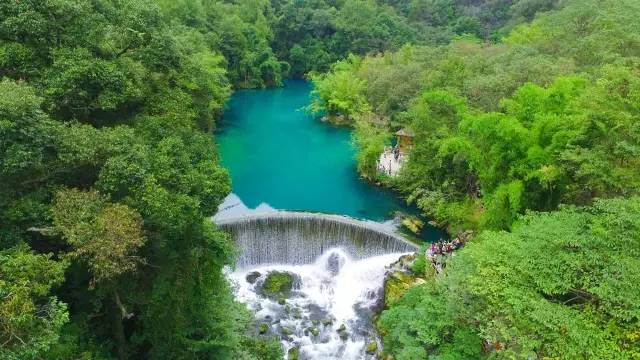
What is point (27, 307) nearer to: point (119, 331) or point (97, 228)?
point (97, 228)

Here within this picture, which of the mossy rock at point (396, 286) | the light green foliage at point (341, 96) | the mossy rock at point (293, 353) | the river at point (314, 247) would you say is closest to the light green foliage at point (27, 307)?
the mossy rock at point (293, 353)

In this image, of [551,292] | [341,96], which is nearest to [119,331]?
[551,292]

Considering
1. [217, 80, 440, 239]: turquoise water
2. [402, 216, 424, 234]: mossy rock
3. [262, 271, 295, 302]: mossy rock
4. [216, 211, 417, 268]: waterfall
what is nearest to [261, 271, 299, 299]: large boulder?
[262, 271, 295, 302]: mossy rock

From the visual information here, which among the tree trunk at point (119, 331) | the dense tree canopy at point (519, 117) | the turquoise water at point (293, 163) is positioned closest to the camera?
the tree trunk at point (119, 331)

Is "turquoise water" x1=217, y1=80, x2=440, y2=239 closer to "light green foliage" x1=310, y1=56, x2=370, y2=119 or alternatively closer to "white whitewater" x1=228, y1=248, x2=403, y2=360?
"light green foliage" x1=310, y1=56, x2=370, y2=119

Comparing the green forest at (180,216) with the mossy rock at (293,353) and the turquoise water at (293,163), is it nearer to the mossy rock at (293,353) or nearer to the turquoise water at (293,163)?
the mossy rock at (293,353)

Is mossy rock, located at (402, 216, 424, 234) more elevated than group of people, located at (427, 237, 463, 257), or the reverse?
group of people, located at (427, 237, 463, 257)
